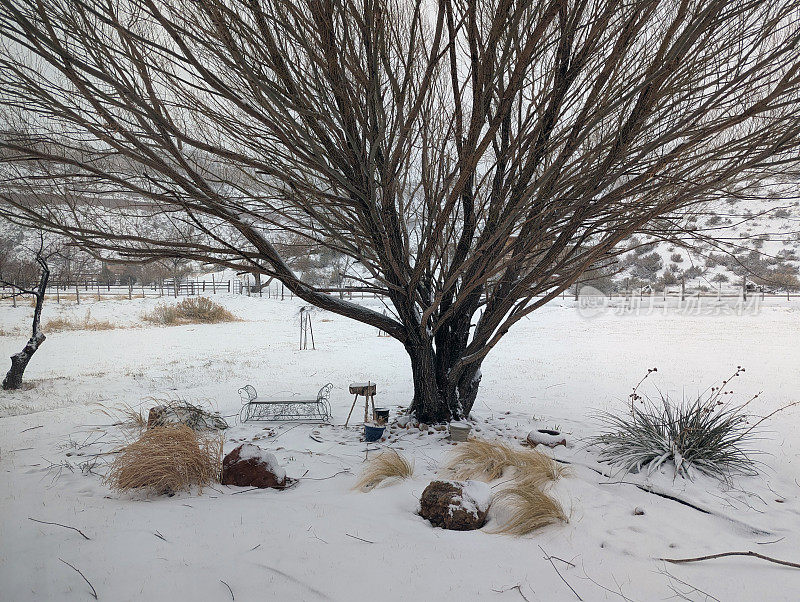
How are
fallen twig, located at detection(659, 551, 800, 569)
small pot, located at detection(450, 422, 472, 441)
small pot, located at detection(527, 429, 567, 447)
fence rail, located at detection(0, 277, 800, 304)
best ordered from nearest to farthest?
fallen twig, located at detection(659, 551, 800, 569) → small pot, located at detection(527, 429, 567, 447) → small pot, located at detection(450, 422, 472, 441) → fence rail, located at detection(0, 277, 800, 304)

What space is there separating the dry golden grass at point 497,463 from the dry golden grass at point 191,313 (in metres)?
9.45

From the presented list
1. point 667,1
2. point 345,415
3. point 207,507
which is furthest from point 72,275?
point 667,1

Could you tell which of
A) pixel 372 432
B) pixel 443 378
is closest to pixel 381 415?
pixel 372 432

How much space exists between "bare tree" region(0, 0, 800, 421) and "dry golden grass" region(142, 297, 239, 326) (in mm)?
7836

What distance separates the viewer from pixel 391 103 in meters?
2.60

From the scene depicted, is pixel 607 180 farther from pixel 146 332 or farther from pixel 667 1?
pixel 146 332

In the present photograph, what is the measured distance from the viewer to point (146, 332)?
8.33 metres

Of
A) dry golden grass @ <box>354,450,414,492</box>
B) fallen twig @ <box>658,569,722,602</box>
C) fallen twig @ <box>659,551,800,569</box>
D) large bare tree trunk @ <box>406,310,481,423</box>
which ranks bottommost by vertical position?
dry golden grass @ <box>354,450,414,492</box>

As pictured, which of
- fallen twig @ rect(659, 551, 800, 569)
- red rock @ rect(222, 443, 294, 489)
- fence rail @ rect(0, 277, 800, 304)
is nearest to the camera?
fallen twig @ rect(659, 551, 800, 569)

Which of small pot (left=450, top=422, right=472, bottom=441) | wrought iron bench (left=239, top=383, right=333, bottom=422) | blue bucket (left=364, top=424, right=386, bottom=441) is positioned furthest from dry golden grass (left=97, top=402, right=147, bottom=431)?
small pot (left=450, top=422, right=472, bottom=441)

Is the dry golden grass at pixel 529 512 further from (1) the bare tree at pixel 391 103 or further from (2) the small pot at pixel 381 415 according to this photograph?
(2) the small pot at pixel 381 415

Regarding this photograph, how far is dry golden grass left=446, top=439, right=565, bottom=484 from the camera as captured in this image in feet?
7.22

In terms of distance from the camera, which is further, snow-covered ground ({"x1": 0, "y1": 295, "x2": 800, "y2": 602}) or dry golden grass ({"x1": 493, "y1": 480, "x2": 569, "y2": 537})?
dry golden grass ({"x1": 493, "y1": 480, "x2": 569, "y2": 537})

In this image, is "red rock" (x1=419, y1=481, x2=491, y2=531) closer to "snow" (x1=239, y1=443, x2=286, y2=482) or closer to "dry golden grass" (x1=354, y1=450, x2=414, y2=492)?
"dry golden grass" (x1=354, y1=450, x2=414, y2=492)
